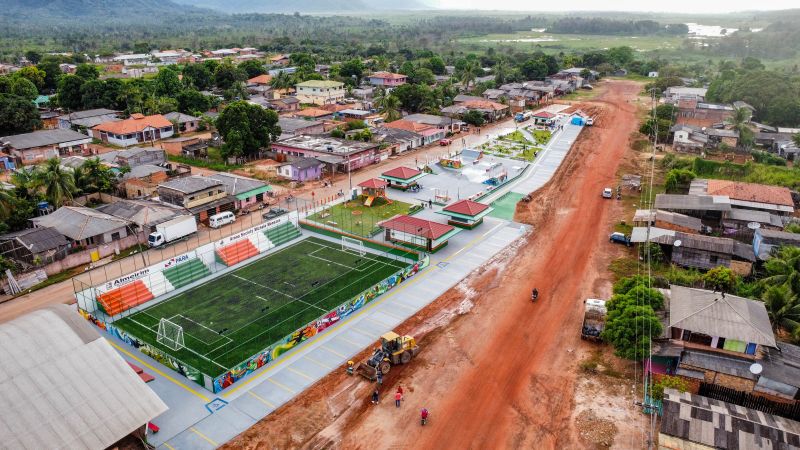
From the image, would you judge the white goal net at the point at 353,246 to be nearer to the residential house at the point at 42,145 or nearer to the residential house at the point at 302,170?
the residential house at the point at 302,170

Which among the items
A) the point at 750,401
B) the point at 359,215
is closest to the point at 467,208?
the point at 359,215

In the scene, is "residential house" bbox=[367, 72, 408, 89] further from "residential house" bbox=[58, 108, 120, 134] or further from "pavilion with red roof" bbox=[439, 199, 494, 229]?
"pavilion with red roof" bbox=[439, 199, 494, 229]

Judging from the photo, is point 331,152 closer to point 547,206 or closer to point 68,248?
point 547,206

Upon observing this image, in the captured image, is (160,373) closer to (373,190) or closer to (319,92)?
(373,190)

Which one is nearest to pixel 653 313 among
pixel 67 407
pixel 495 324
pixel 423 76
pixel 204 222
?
pixel 495 324

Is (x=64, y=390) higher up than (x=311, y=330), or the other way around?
(x=64, y=390)

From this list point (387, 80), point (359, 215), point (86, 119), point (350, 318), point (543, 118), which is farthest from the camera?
point (387, 80)

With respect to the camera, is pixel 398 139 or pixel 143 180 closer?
pixel 143 180
